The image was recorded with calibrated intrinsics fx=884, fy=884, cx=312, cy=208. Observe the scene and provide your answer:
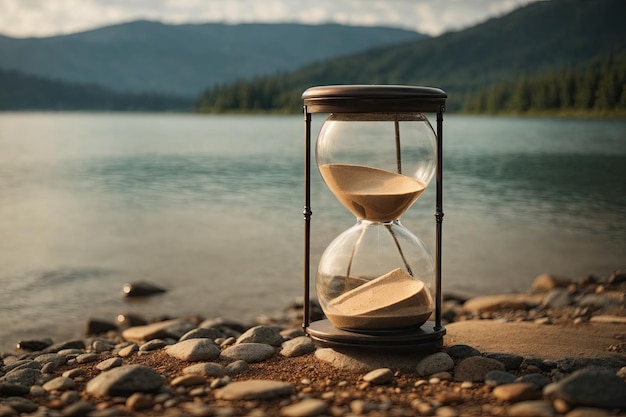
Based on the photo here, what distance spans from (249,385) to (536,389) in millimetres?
1646

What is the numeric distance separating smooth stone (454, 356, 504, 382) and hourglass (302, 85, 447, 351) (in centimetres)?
31

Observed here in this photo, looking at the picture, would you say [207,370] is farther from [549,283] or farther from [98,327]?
[549,283]

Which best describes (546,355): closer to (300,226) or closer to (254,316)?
(254,316)

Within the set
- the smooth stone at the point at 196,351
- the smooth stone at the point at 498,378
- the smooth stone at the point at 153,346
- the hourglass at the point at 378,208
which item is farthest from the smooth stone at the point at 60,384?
the smooth stone at the point at 498,378

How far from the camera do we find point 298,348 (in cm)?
614

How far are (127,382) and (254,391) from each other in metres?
0.78

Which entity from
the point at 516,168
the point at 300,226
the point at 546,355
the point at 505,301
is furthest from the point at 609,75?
the point at 546,355

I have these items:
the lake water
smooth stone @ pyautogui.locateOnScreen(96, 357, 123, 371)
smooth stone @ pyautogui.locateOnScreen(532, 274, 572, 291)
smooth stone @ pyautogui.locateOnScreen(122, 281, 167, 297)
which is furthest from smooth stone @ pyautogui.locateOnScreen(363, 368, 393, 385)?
smooth stone @ pyautogui.locateOnScreen(122, 281, 167, 297)

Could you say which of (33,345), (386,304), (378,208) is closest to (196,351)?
(386,304)

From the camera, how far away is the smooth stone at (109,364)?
19.5 ft

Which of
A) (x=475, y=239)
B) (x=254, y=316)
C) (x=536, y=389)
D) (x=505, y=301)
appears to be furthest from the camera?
(x=475, y=239)

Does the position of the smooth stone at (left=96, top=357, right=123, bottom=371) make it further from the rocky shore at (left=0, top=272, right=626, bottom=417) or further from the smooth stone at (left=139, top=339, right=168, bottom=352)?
the smooth stone at (left=139, top=339, right=168, bottom=352)

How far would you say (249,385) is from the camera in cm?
512

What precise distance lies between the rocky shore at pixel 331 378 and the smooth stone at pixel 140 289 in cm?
607
